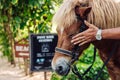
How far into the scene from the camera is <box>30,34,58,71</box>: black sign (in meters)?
6.17

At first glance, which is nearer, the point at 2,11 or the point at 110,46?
the point at 110,46

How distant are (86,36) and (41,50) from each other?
3.54 metres

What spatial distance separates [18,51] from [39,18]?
3.18 ft

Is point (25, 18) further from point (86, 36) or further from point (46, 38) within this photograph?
point (86, 36)

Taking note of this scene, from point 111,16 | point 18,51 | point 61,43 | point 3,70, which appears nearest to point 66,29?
point 61,43

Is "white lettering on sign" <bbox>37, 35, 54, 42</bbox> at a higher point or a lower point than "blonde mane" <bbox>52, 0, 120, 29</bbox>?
lower

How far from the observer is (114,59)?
9.36ft

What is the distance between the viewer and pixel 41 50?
244 inches

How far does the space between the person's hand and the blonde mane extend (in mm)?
80

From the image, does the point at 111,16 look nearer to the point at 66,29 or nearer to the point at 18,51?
the point at 66,29

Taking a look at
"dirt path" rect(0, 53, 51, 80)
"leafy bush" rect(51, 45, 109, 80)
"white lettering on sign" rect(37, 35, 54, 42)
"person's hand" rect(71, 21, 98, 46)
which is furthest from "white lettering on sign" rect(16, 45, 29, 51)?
"person's hand" rect(71, 21, 98, 46)

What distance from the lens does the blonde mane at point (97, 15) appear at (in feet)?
9.00

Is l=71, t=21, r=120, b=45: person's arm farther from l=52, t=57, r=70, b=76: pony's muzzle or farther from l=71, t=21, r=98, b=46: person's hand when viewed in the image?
l=52, t=57, r=70, b=76: pony's muzzle

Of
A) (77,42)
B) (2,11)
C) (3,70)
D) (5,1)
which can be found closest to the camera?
(77,42)
